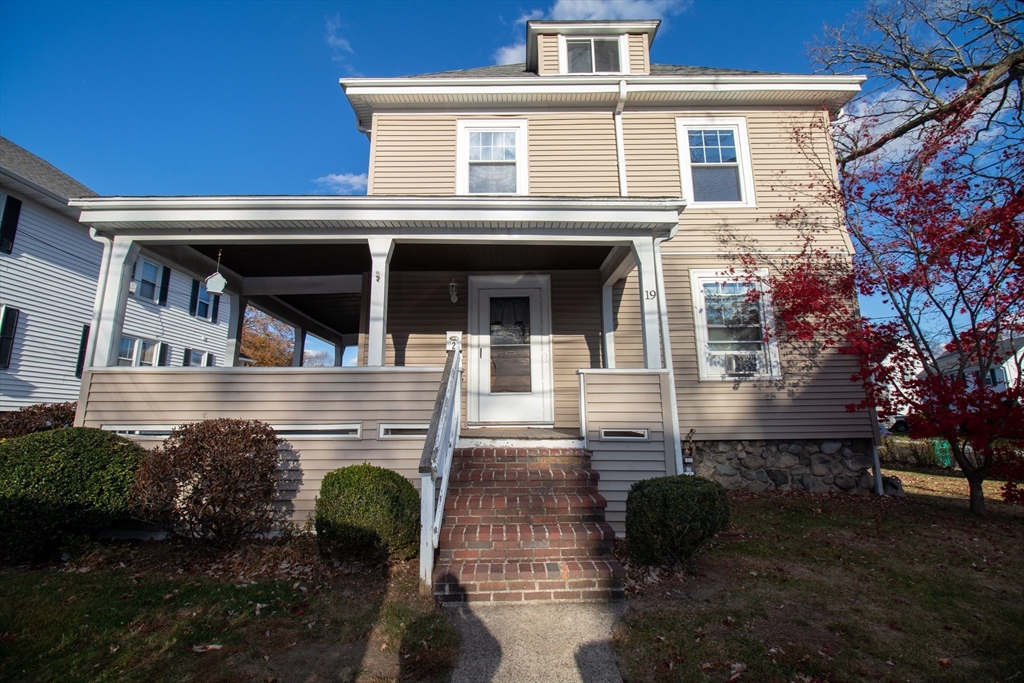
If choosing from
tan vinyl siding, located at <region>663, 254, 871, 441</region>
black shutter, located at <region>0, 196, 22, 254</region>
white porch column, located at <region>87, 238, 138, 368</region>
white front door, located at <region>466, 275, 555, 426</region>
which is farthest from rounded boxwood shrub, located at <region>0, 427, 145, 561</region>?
black shutter, located at <region>0, 196, 22, 254</region>

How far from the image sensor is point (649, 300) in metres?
5.75

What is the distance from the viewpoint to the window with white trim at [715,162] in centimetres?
814

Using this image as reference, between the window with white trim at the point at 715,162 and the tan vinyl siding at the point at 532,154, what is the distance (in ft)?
3.95

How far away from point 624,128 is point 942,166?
4539 millimetres

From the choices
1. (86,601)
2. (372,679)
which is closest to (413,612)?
(372,679)

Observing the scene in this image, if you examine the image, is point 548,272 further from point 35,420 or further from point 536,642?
point 35,420

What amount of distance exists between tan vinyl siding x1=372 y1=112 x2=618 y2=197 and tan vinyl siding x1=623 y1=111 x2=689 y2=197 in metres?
0.29

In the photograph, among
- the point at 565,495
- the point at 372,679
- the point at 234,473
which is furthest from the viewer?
the point at 565,495

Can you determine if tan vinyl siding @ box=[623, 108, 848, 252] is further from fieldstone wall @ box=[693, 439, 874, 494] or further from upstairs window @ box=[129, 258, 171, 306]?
upstairs window @ box=[129, 258, 171, 306]

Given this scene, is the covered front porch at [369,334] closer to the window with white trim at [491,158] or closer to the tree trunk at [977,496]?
the window with white trim at [491,158]

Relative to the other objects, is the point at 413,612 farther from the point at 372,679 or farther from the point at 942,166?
the point at 942,166

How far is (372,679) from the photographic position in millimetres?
2797

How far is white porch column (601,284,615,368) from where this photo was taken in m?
7.36

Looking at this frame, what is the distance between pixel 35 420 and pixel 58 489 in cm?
322
